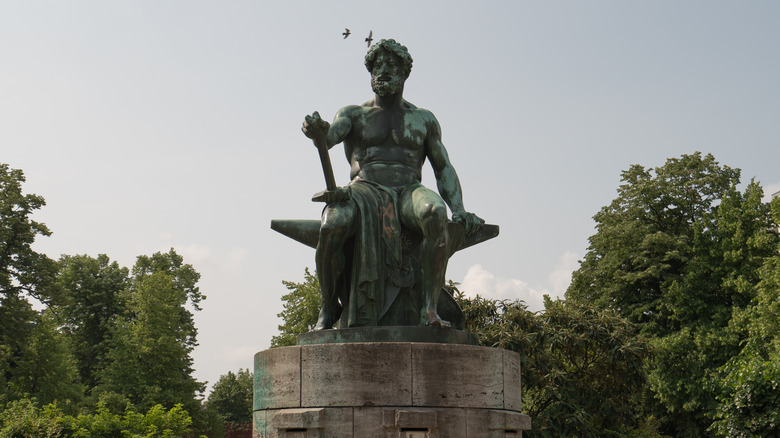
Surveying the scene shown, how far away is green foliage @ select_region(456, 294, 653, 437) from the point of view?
82.7 ft

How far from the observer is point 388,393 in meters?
7.86

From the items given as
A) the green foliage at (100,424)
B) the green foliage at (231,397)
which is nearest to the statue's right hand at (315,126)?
the green foliage at (100,424)

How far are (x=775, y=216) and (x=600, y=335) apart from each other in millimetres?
9014

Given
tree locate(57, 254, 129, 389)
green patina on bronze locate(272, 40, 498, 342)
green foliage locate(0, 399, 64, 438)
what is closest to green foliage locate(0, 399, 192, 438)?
green foliage locate(0, 399, 64, 438)

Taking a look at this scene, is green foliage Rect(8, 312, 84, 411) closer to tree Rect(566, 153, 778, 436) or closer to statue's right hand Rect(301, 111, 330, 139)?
tree Rect(566, 153, 778, 436)

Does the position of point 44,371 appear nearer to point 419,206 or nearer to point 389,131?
point 389,131

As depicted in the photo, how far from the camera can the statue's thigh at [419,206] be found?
350 inches

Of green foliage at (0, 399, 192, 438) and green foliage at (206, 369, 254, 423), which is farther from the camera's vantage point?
green foliage at (206, 369, 254, 423)

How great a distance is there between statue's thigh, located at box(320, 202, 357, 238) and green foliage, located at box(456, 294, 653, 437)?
53.7 ft

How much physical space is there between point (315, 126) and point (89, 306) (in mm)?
41857

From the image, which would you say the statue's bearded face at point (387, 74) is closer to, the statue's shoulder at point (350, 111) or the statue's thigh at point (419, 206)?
the statue's shoulder at point (350, 111)

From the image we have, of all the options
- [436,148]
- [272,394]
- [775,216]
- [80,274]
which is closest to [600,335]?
[775,216]

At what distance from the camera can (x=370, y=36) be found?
1005 cm

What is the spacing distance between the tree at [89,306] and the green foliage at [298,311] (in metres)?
12.5
